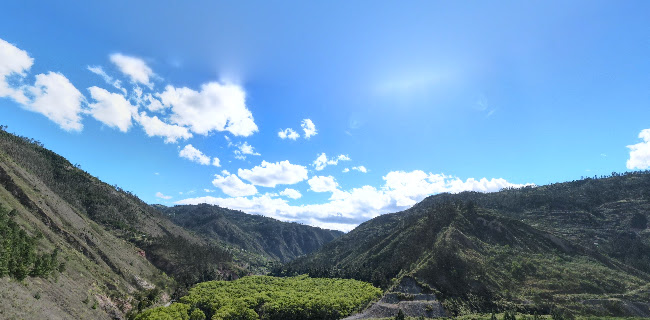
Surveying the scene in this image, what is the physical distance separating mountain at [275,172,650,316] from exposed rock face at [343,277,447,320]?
336 cm

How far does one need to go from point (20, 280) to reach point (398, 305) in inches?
3053

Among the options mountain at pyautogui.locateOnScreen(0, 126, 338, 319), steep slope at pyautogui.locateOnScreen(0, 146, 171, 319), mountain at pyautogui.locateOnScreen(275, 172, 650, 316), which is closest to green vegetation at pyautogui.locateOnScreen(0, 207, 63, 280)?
mountain at pyautogui.locateOnScreen(0, 126, 338, 319)

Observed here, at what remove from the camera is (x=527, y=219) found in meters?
179

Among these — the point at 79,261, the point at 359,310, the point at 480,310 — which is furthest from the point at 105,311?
the point at 480,310

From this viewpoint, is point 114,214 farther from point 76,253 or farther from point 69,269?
point 69,269

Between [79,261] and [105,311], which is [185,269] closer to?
[79,261]

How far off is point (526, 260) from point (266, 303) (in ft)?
279

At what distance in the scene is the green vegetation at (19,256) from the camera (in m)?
48.4

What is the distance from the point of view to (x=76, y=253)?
79.5 m

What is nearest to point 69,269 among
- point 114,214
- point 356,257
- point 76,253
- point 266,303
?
point 76,253

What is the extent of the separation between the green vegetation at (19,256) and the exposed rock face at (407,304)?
64.9 metres

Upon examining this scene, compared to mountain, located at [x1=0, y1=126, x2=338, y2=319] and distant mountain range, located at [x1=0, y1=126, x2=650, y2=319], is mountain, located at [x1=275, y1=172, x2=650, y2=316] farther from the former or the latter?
mountain, located at [x1=0, y1=126, x2=338, y2=319]

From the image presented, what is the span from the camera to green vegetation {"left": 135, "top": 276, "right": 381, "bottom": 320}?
75688mm

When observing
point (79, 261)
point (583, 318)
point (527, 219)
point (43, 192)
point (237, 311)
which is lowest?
point (237, 311)
